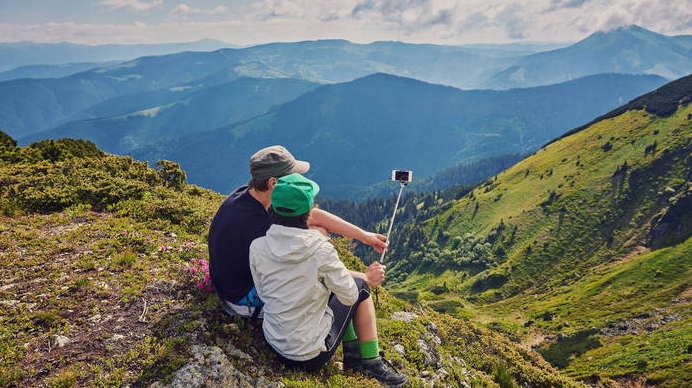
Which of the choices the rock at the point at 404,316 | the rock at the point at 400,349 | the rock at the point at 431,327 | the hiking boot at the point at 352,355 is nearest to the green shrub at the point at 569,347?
the rock at the point at 431,327

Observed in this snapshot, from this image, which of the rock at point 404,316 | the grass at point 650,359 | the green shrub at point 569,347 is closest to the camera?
the rock at point 404,316

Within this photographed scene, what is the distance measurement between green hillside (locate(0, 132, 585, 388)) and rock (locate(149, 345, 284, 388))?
0.02 m

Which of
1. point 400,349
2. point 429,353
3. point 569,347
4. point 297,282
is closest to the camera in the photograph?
point 297,282

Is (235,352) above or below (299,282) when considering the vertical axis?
below

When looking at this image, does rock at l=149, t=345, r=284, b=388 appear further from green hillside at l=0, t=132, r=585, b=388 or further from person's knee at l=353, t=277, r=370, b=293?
person's knee at l=353, t=277, r=370, b=293

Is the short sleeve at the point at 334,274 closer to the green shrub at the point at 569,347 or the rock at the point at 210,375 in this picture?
the rock at the point at 210,375

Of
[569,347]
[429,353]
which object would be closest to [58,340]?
[429,353]

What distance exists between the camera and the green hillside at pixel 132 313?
618 centimetres

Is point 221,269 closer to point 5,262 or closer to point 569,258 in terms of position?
point 5,262

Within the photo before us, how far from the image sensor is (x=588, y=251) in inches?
4407

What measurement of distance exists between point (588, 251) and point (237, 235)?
135m

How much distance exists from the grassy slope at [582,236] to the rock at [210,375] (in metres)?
55.5

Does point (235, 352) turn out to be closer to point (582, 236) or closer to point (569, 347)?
point (569, 347)

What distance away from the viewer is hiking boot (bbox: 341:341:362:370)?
7051 mm
